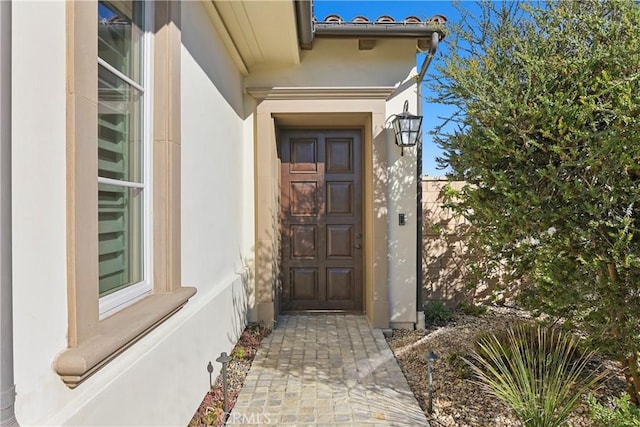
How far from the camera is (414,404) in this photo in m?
2.95

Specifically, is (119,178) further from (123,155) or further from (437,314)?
(437,314)

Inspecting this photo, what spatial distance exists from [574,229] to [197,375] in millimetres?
2772

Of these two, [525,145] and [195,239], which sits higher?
[525,145]

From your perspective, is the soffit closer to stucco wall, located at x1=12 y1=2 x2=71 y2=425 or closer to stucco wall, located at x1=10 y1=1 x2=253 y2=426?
stucco wall, located at x1=10 y1=1 x2=253 y2=426

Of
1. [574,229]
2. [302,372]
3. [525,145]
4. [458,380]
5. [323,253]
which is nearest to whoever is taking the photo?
[574,229]

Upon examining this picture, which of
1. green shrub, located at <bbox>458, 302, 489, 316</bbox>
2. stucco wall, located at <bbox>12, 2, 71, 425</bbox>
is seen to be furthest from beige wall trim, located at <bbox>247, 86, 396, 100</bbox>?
stucco wall, located at <bbox>12, 2, 71, 425</bbox>

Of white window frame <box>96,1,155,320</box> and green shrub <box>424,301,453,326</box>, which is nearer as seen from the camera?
white window frame <box>96,1,155,320</box>

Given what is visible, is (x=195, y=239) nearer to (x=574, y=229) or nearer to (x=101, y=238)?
(x=101, y=238)

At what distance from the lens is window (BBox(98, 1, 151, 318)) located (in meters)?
1.88

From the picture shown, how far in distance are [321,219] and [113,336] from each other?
391 centimetres

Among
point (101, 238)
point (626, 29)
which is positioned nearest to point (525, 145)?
point (626, 29)

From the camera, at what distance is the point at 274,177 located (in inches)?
196

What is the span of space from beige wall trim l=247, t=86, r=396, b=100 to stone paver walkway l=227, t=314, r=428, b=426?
2.87m

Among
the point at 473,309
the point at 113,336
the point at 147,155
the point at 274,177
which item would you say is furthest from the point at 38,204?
the point at 473,309
